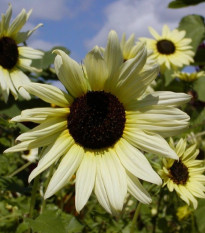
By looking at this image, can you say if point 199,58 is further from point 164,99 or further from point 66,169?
point 66,169

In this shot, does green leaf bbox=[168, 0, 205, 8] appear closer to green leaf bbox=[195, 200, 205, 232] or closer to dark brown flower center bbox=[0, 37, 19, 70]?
dark brown flower center bbox=[0, 37, 19, 70]

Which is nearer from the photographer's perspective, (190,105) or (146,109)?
(146,109)

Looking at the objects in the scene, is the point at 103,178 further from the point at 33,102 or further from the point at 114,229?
the point at 33,102

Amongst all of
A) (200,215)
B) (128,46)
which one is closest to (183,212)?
(200,215)

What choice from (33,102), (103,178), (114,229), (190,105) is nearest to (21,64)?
(33,102)

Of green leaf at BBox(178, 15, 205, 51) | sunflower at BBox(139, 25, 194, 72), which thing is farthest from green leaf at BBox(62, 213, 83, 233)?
green leaf at BBox(178, 15, 205, 51)
